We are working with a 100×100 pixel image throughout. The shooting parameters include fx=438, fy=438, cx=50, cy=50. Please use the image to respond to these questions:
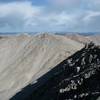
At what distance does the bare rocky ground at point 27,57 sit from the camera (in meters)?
75.9

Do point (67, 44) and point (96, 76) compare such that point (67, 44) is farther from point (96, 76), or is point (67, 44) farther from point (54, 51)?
point (96, 76)

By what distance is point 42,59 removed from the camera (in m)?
82.9

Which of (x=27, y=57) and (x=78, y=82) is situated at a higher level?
(x=78, y=82)

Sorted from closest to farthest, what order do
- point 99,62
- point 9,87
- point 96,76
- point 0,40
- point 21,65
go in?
point 96,76 < point 99,62 < point 9,87 < point 21,65 < point 0,40

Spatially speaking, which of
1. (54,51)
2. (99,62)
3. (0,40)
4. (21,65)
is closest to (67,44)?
(54,51)

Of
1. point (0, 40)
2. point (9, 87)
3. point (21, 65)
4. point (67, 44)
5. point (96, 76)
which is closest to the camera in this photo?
point (96, 76)

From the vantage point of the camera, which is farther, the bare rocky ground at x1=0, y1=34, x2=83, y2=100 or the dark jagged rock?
the bare rocky ground at x1=0, y1=34, x2=83, y2=100

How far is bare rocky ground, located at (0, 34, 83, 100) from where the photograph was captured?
2987 inches

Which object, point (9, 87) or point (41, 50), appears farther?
point (41, 50)

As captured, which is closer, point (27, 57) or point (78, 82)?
point (78, 82)

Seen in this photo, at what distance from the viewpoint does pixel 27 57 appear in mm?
85188

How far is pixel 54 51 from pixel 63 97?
4278 centimetres

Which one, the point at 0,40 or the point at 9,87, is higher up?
the point at 0,40

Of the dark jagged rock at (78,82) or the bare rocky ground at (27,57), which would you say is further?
the bare rocky ground at (27,57)
